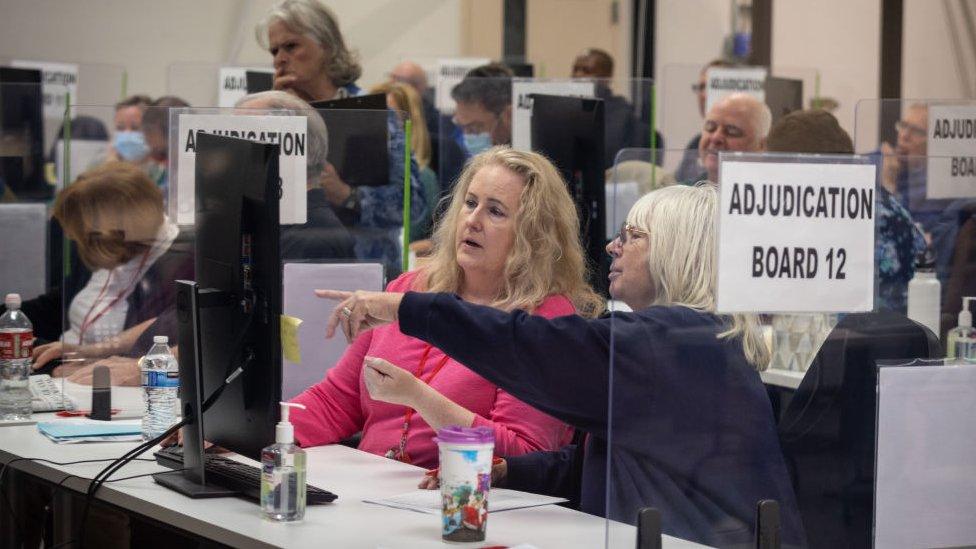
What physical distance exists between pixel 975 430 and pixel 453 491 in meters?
0.87

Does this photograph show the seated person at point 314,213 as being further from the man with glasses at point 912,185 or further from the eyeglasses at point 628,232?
the man with glasses at point 912,185

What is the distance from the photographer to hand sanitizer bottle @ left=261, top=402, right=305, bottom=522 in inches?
93.7

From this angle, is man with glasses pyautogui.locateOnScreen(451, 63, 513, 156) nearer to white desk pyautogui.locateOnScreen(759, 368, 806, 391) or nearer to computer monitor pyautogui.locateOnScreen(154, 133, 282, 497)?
computer monitor pyautogui.locateOnScreen(154, 133, 282, 497)

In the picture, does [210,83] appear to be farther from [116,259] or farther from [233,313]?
[233,313]

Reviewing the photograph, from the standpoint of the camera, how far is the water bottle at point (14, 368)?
11.1ft

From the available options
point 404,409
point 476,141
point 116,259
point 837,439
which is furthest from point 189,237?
point 476,141

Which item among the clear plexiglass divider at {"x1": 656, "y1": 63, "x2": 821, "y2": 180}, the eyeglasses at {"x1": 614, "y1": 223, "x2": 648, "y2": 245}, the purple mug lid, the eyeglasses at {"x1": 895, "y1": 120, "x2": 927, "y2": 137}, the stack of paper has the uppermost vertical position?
the clear plexiglass divider at {"x1": 656, "y1": 63, "x2": 821, "y2": 180}

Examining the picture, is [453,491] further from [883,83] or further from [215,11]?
[215,11]

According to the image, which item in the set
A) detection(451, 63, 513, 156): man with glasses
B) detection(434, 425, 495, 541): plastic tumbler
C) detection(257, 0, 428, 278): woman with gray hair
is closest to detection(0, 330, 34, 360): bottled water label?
detection(257, 0, 428, 278): woman with gray hair

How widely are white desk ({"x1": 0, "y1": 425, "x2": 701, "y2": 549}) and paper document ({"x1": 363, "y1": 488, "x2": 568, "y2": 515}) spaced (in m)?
0.01

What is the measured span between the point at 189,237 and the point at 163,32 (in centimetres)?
654

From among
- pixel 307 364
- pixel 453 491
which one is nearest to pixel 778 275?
pixel 453 491

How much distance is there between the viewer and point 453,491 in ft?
7.46

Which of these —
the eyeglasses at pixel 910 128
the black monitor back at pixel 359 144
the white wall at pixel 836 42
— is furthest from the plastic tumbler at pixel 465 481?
the white wall at pixel 836 42
